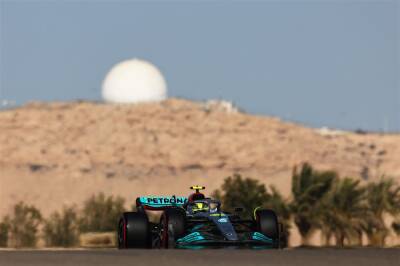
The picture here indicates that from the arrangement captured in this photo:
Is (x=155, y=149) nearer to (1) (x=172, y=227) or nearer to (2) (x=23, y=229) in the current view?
(2) (x=23, y=229)

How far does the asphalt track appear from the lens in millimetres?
19656

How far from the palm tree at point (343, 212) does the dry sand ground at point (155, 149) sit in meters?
83.4

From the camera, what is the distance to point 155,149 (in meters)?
159

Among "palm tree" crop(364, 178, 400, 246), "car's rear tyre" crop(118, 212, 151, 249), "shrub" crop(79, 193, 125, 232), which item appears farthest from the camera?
"shrub" crop(79, 193, 125, 232)

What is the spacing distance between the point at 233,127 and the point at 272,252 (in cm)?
14172

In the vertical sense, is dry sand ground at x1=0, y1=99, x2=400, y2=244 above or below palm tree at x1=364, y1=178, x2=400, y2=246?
above

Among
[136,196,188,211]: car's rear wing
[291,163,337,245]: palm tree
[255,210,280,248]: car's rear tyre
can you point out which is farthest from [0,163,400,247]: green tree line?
[255,210,280,248]: car's rear tyre

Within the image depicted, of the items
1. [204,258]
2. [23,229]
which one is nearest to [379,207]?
[23,229]

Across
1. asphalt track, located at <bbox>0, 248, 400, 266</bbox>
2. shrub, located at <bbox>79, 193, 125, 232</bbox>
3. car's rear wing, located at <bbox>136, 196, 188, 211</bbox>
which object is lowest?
asphalt track, located at <bbox>0, 248, 400, 266</bbox>

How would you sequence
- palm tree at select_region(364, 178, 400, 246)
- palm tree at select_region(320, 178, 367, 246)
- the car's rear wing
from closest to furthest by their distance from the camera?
the car's rear wing
palm tree at select_region(364, 178, 400, 246)
palm tree at select_region(320, 178, 367, 246)

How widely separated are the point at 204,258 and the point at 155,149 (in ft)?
454

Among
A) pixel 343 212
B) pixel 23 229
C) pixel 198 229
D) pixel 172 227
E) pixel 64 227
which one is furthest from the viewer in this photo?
pixel 23 229

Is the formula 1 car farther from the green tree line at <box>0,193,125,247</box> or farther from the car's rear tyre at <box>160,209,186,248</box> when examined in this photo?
the green tree line at <box>0,193,125,247</box>

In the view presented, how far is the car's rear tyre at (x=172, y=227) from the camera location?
27250 mm
